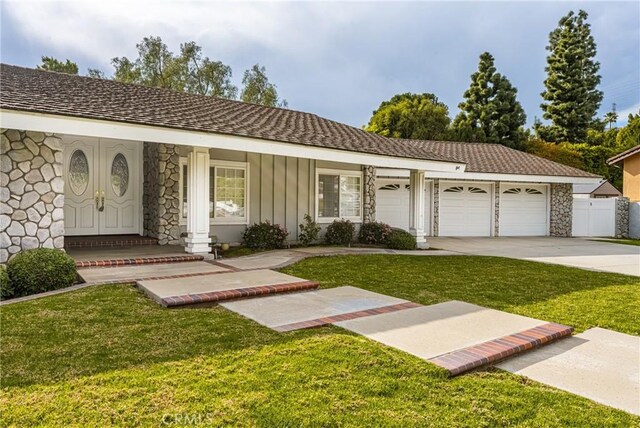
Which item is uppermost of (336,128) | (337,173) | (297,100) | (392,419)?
(297,100)

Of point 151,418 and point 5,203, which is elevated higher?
point 5,203

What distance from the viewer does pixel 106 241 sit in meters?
9.87

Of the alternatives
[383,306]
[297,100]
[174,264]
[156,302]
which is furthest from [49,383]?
[297,100]

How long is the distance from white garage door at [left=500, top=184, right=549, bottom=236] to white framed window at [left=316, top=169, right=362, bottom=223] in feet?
25.0

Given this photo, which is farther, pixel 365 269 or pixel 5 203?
pixel 365 269

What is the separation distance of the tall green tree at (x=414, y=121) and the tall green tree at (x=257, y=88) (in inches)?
336

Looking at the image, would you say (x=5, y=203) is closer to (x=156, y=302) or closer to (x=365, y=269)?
(x=156, y=302)

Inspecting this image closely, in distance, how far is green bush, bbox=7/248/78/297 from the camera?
5945 millimetres

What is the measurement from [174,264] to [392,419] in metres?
6.46

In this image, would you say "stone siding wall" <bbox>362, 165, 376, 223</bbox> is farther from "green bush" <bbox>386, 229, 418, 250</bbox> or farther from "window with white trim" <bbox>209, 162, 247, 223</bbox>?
"window with white trim" <bbox>209, 162, 247, 223</bbox>

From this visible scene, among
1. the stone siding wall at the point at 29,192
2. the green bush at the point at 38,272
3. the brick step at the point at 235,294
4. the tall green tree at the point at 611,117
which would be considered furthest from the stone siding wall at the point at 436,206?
the tall green tree at the point at 611,117

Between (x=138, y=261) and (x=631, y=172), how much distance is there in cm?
2272

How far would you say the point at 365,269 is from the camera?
339 inches

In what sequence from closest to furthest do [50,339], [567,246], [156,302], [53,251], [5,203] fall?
1. [50,339]
2. [156,302]
3. [53,251]
4. [5,203]
5. [567,246]
